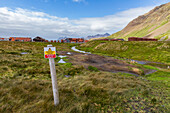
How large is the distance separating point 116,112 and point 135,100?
3.34 metres

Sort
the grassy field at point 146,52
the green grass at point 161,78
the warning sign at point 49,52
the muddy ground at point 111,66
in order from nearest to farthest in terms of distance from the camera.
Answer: the warning sign at point 49,52
the green grass at point 161,78
the muddy ground at point 111,66
the grassy field at point 146,52

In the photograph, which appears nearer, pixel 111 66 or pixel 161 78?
pixel 161 78

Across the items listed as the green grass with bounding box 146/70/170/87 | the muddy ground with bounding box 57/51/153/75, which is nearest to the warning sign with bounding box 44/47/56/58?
the muddy ground with bounding box 57/51/153/75

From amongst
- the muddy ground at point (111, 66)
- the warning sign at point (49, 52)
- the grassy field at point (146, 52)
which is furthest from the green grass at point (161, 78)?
the grassy field at point (146, 52)

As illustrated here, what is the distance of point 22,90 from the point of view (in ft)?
28.6

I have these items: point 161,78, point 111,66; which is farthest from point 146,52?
point 161,78

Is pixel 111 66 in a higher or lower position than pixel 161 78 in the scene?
higher

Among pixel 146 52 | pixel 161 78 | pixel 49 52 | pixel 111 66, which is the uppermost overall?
pixel 49 52

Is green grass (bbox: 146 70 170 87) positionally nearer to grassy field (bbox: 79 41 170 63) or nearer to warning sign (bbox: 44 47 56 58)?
warning sign (bbox: 44 47 56 58)

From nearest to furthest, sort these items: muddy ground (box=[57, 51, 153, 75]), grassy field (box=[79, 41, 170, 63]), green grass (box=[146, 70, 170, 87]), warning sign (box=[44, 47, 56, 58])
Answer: warning sign (box=[44, 47, 56, 58]) < green grass (box=[146, 70, 170, 87]) < muddy ground (box=[57, 51, 153, 75]) < grassy field (box=[79, 41, 170, 63])

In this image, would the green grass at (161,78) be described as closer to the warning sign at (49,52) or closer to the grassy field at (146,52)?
the warning sign at (49,52)

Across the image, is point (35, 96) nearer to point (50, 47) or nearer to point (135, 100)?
point (50, 47)

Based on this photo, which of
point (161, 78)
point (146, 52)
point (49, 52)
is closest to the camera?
point (49, 52)

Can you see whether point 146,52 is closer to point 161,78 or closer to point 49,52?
point 161,78
